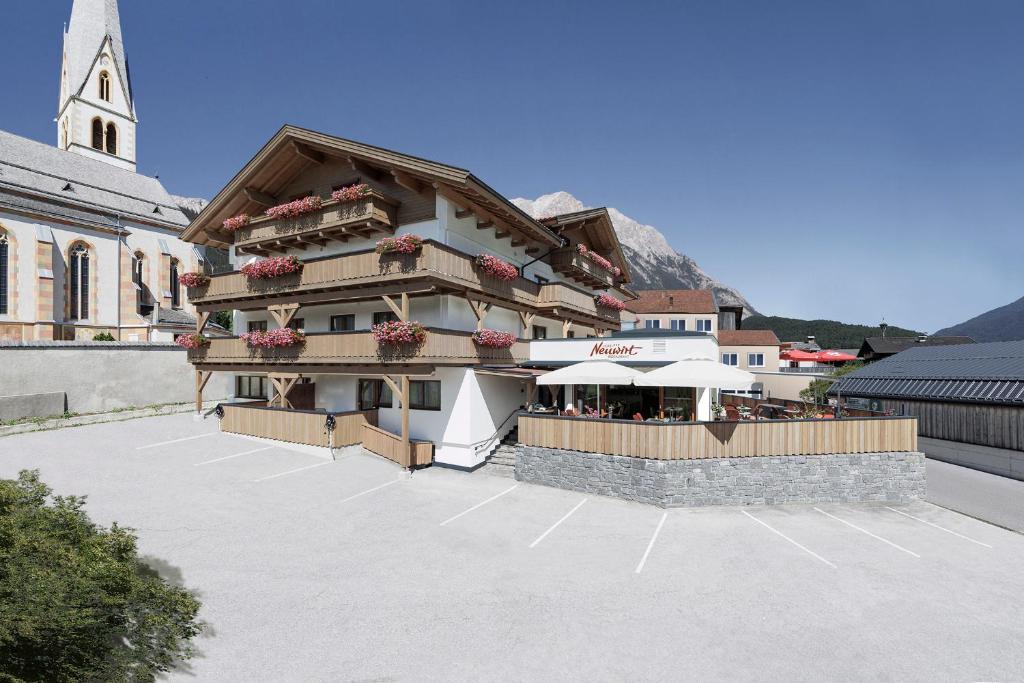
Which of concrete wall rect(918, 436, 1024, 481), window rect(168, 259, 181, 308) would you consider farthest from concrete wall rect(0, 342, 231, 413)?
concrete wall rect(918, 436, 1024, 481)

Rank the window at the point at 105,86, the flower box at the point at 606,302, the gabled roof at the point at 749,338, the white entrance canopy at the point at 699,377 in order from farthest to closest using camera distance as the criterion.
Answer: the gabled roof at the point at 749,338 < the window at the point at 105,86 < the flower box at the point at 606,302 < the white entrance canopy at the point at 699,377

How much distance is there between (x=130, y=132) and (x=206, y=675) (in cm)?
6585

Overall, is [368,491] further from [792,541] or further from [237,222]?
[237,222]

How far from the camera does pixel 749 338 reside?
52719 millimetres

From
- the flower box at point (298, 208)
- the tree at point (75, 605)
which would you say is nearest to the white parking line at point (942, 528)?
the tree at point (75, 605)

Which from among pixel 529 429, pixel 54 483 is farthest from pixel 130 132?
pixel 529 429

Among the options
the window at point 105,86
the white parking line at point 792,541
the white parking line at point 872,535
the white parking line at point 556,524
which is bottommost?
the white parking line at point 872,535

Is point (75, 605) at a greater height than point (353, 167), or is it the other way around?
point (353, 167)

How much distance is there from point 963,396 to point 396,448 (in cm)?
2347

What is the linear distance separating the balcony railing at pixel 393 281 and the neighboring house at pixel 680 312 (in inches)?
1280

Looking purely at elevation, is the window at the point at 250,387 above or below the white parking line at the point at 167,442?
above

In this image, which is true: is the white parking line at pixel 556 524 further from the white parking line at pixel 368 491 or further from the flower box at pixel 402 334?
the flower box at pixel 402 334

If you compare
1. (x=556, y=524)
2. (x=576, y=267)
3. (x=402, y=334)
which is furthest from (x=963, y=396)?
(x=402, y=334)

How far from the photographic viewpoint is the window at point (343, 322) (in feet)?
69.1
